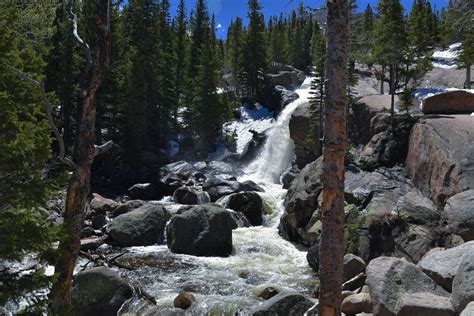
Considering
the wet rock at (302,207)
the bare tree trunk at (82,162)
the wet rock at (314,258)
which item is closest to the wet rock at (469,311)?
the bare tree trunk at (82,162)

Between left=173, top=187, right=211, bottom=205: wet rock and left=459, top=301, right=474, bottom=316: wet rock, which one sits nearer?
left=459, top=301, right=474, bottom=316: wet rock

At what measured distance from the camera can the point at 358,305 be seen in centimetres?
1075

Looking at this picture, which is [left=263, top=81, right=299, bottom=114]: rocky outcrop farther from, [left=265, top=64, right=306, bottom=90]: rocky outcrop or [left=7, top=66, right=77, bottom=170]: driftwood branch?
[left=7, top=66, right=77, bottom=170]: driftwood branch

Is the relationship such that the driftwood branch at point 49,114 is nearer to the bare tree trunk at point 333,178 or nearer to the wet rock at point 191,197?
the bare tree trunk at point 333,178

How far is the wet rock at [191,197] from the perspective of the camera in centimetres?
2759

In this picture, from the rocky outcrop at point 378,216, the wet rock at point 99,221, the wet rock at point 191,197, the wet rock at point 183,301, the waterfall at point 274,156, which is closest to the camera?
the wet rock at point 183,301

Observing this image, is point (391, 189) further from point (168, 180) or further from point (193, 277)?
point (168, 180)

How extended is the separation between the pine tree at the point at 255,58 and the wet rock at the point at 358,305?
49.9 meters

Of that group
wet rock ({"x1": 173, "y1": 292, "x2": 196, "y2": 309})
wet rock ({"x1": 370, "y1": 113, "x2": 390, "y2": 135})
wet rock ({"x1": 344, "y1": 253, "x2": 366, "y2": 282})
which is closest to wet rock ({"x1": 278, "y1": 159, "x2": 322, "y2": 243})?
wet rock ({"x1": 370, "y1": 113, "x2": 390, "y2": 135})

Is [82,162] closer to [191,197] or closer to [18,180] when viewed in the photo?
[18,180]

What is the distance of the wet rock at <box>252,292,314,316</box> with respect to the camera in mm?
10618

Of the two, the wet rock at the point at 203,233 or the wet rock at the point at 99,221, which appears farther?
the wet rock at the point at 99,221

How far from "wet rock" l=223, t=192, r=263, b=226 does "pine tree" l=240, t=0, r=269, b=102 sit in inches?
1440

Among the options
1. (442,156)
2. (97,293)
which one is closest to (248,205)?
(442,156)
